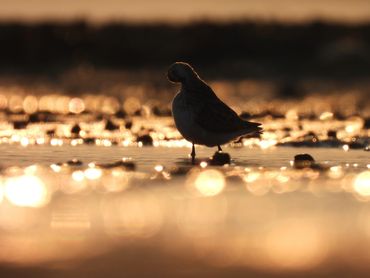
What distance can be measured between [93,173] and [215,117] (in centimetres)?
227

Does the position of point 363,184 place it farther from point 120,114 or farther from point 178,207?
point 120,114

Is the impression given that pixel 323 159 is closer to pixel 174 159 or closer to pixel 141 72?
pixel 174 159

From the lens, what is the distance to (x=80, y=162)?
11.8 metres

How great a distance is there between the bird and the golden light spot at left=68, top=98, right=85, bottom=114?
7968mm

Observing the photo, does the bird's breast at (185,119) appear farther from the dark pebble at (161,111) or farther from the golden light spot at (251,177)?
the dark pebble at (161,111)

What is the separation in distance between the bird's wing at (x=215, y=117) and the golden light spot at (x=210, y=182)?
4.27 feet

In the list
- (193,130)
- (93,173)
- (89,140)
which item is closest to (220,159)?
(193,130)

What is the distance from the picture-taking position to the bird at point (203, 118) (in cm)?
1248

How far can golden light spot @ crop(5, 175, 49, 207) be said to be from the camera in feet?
28.9

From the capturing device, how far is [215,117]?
12570mm

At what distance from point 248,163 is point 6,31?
24406 mm

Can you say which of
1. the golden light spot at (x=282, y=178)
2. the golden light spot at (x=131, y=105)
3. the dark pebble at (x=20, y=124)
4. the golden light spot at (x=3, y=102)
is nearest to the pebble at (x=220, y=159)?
the golden light spot at (x=282, y=178)

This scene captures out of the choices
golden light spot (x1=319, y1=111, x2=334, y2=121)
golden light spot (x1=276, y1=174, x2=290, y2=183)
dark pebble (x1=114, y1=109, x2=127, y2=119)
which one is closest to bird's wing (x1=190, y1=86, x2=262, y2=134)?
golden light spot (x1=276, y1=174, x2=290, y2=183)

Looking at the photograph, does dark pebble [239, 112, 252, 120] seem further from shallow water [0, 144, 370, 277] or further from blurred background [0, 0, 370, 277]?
shallow water [0, 144, 370, 277]
